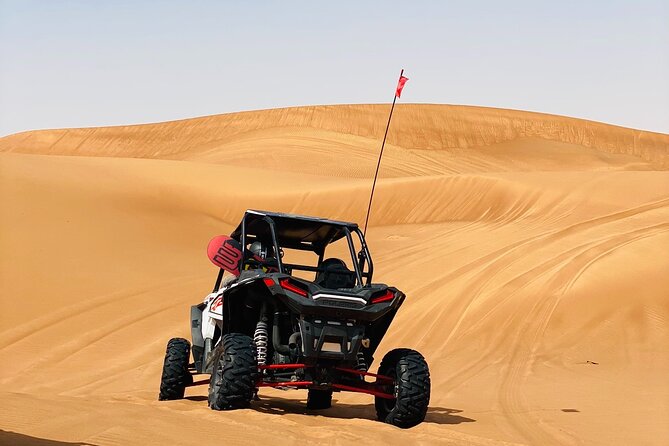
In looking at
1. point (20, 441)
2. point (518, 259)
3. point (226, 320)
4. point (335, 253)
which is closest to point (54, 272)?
point (335, 253)

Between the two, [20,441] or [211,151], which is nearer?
[20,441]

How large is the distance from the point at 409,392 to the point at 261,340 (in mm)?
1420

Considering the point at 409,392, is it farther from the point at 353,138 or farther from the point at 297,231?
the point at 353,138

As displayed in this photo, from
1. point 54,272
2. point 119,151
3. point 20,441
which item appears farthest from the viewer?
point 119,151

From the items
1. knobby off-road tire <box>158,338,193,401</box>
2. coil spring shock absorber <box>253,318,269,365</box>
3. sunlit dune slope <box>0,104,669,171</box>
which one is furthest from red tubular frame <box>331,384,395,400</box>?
sunlit dune slope <box>0,104,669,171</box>

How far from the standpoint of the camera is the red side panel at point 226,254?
9539mm

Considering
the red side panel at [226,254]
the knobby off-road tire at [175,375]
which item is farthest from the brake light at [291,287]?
the knobby off-road tire at [175,375]

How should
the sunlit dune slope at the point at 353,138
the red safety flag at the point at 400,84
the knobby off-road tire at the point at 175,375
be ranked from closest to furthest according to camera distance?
the knobby off-road tire at the point at 175,375, the red safety flag at the point at 400,84, the sunlit dune slope at the point at 353,138

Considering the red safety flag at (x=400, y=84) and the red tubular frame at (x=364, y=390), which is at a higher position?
the red safety flag at (x=400, y=84)

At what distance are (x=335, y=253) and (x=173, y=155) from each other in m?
45.7

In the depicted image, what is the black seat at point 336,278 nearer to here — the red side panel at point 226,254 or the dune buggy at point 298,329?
the dune buggy at point 298,329

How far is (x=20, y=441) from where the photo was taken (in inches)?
236

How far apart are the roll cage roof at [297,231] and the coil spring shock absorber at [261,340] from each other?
65 cm

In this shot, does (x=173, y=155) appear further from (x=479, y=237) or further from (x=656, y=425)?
(x=656, y=425)
